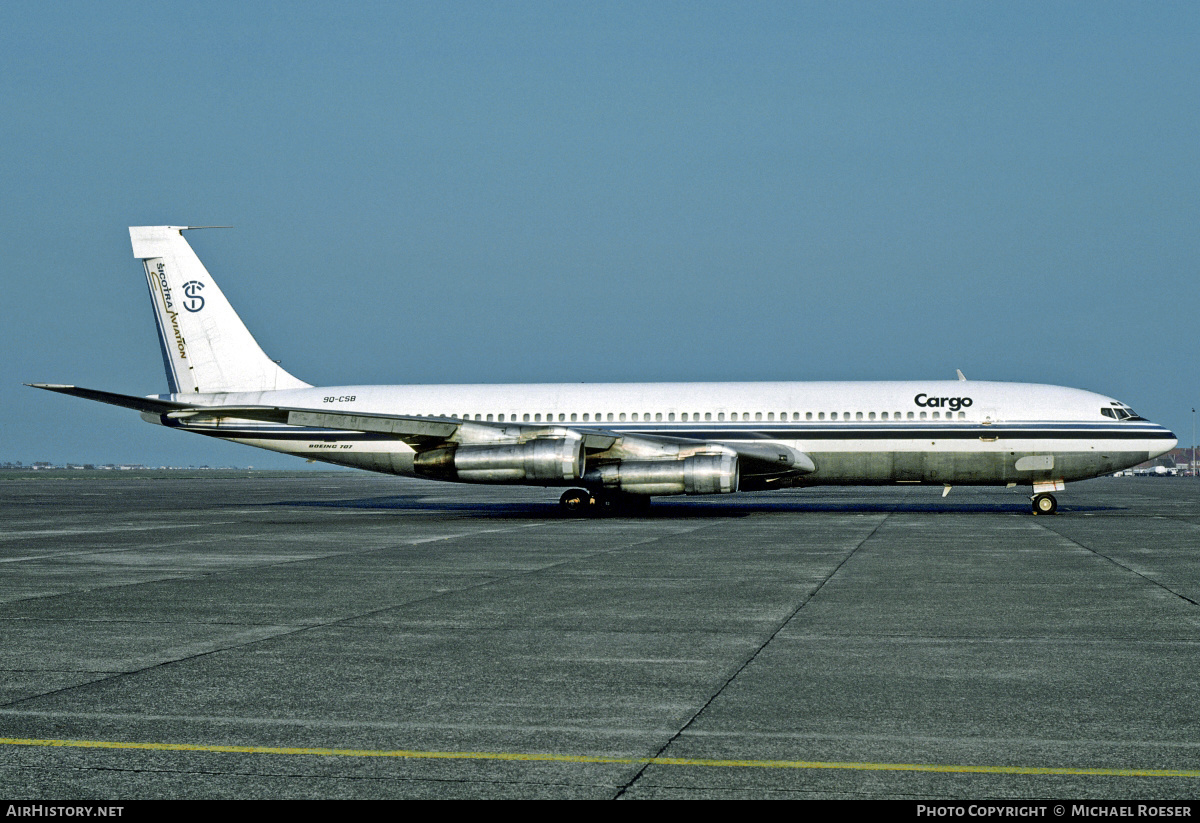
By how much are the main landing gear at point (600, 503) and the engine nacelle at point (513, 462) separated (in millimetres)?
2480

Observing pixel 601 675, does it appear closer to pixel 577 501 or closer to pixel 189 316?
pixel 577 501

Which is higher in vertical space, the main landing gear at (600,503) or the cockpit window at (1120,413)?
the cockpit window at (1120,413)

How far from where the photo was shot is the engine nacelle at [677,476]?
2973 cm

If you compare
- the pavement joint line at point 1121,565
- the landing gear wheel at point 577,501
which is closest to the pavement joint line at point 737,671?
the pavement joint line at point 1121,565

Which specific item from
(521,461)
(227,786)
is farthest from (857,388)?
(227,786)

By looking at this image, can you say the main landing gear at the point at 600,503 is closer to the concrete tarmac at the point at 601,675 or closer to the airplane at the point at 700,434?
the airplane at the point at 700,434

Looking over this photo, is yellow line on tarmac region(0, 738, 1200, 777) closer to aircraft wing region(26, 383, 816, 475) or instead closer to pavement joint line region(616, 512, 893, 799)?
pavement joint line region(616, 512, 893, 799)

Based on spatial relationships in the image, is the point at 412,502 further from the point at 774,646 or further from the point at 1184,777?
the point at 1184,777

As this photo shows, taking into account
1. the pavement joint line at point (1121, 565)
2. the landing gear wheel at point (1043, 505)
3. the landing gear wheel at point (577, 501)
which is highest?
the pavement joint line at point (1121, 565)

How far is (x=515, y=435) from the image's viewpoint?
1264 inches

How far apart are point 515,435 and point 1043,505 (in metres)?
15.4

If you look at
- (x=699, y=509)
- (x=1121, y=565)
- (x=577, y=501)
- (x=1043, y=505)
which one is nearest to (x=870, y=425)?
(x=1043, y=505)

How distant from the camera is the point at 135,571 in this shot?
16.8 m

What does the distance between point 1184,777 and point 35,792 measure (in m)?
5.88
